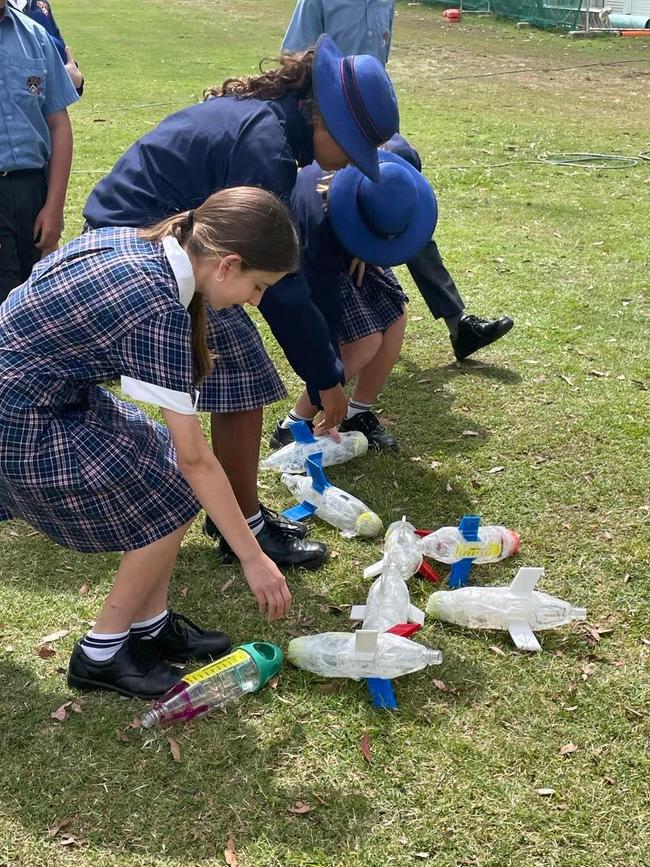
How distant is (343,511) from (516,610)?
842 mm

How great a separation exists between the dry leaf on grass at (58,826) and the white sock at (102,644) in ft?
1.56

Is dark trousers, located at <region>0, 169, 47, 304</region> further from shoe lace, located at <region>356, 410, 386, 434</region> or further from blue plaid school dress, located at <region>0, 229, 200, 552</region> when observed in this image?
blue plaid school dress, located at <region>0, 229, 200, 552</region>

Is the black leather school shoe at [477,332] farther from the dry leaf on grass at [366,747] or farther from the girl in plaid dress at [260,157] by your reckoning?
the dry leaf on grass at [366,747]

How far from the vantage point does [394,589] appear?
312 cm

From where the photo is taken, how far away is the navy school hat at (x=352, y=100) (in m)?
2.89

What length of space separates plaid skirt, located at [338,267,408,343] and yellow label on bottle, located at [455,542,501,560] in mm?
1132

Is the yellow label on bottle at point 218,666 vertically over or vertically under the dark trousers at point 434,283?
under

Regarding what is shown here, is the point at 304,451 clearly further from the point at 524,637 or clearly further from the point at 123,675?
the point at 123,675

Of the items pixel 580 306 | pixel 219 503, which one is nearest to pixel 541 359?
pixel 580 306

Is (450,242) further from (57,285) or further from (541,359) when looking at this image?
(57,285)

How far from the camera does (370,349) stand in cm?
411

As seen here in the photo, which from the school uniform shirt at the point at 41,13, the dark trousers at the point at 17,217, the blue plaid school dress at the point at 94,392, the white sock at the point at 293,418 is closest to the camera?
the blue plaid school dress at the point at 94,392

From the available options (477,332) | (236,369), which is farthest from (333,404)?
(477,332)

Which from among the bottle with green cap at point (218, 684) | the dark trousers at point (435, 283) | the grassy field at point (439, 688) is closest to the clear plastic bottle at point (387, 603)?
the grassy field at point (439, 688)
